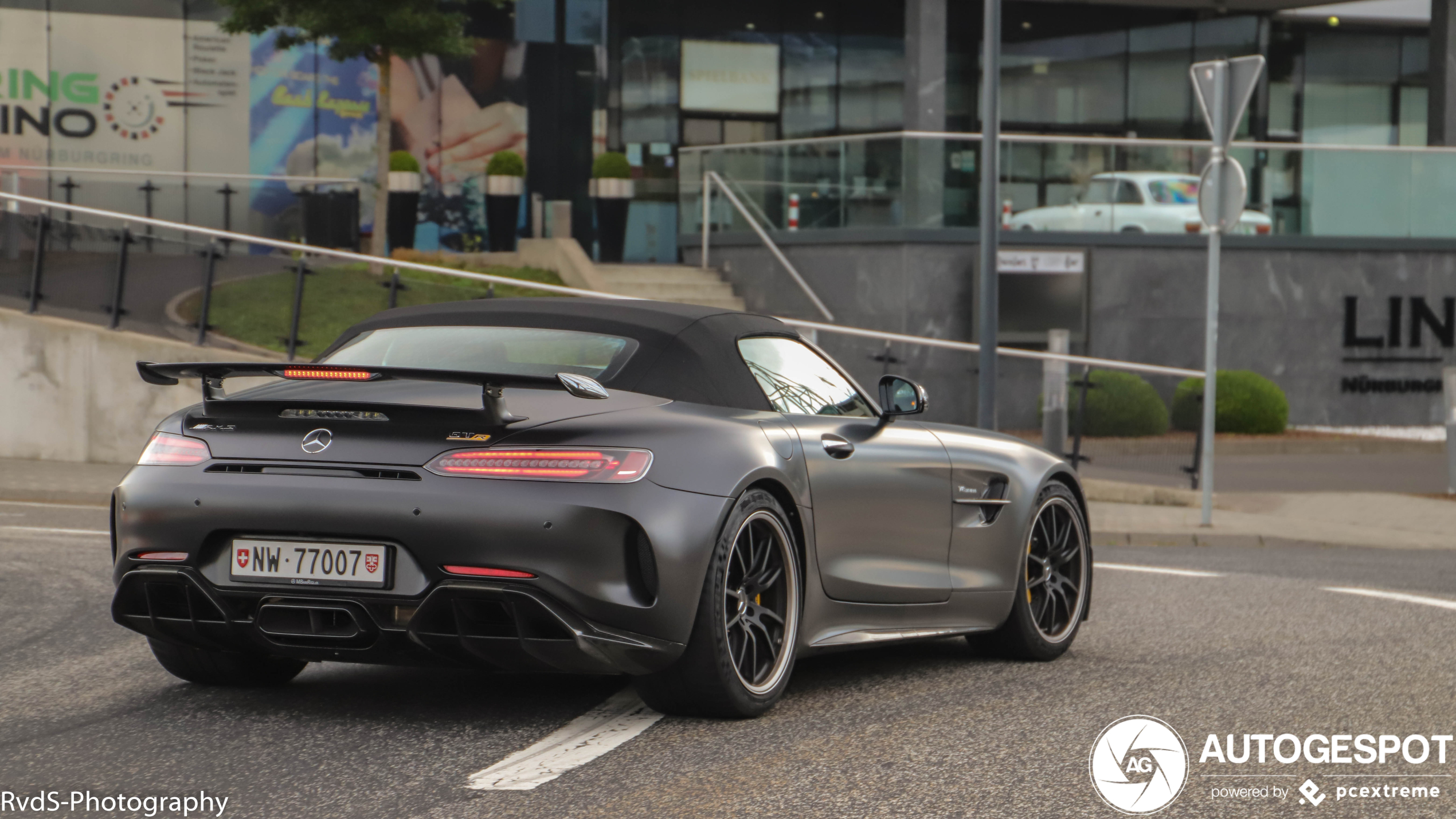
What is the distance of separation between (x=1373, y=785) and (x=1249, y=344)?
21.1m

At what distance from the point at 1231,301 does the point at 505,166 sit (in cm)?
1222

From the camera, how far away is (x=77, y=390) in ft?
53.3

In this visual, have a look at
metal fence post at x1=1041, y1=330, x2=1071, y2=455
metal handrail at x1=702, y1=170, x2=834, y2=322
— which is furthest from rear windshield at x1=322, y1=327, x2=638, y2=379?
metal handrail at x1=702, y1=170, x2=834, y2=322

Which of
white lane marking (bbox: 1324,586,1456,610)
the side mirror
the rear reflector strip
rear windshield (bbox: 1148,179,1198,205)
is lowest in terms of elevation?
white lane marking (bbox: 1324,586,1456,610)

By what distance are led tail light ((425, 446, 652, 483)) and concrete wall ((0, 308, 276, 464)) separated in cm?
1190

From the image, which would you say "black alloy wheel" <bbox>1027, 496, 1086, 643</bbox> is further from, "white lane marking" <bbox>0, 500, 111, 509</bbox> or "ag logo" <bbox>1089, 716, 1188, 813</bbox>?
"white lane marking" <bbox>0, 500, 111, 509</bbox>

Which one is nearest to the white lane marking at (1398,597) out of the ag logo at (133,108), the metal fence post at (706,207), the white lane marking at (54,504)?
the white lane marking at (54,504)

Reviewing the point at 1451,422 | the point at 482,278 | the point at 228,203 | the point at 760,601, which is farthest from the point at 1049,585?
the point at 228,203

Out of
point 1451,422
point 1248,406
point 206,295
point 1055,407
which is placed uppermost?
point 206,295

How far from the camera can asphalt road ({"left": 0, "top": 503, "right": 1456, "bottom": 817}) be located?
4.34m

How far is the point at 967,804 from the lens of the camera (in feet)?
14.2

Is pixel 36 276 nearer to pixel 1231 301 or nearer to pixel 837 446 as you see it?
pixel 837 446

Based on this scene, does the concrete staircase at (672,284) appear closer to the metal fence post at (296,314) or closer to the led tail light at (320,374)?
the metal fence post at (296,314)

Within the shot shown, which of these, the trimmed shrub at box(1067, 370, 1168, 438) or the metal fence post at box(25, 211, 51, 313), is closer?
the trimmed shrub at box(1067, 370, 1168, 438)
